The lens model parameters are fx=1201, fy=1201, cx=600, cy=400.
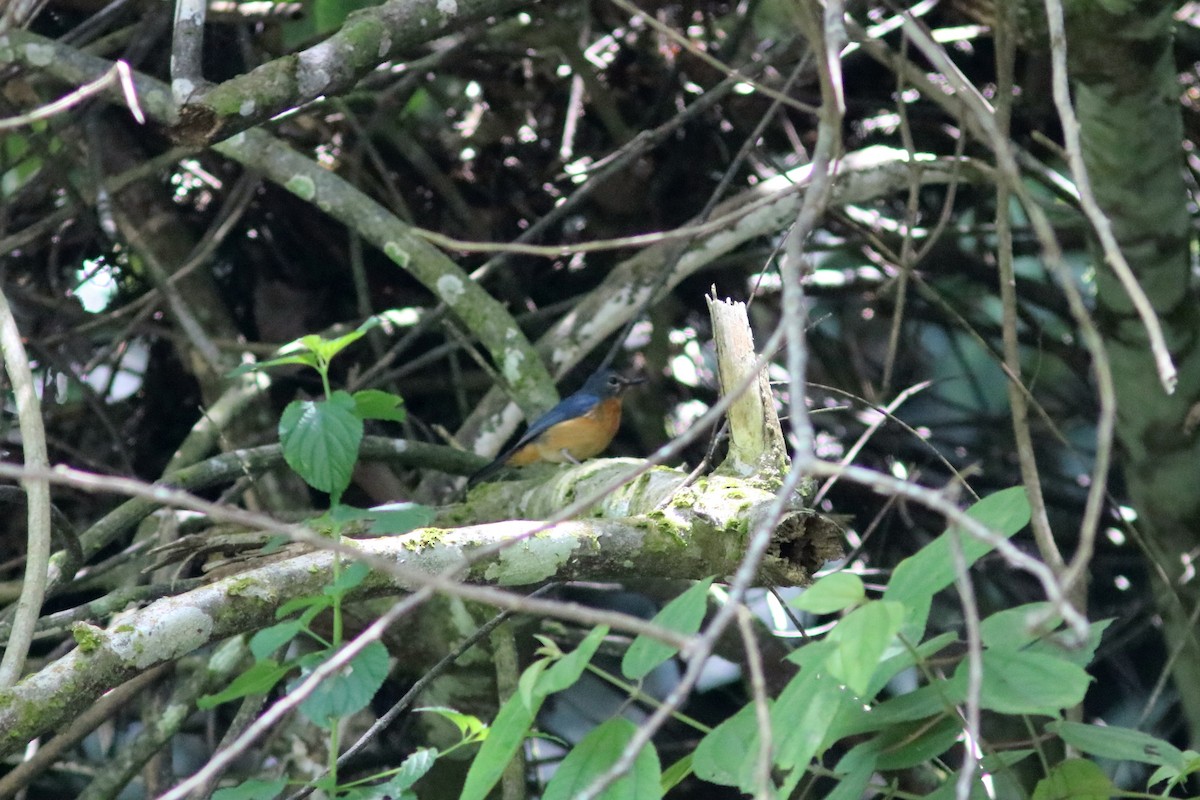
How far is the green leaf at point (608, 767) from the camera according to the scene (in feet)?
5.75

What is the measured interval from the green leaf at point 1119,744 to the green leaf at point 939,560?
13.3 inches

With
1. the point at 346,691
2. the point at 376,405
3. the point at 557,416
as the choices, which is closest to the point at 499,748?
the point at 346,691

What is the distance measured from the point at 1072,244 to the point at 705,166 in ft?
5.54

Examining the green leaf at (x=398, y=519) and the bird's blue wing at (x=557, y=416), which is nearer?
the green leaf at (x=398, y=519)

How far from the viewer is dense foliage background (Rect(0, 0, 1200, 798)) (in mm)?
3824

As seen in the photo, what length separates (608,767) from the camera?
5.93ft

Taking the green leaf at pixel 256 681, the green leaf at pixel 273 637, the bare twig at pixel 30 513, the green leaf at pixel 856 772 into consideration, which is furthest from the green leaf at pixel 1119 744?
the bare twig at pixel 30 513

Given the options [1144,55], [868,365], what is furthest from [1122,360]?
[868,365]

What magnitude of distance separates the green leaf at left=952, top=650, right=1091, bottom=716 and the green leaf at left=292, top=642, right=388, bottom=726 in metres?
0.99


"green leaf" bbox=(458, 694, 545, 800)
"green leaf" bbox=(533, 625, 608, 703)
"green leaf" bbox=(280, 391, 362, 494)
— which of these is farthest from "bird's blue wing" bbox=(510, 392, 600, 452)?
Answer: "green leaf" bbox=(533, 625, 608, 703)

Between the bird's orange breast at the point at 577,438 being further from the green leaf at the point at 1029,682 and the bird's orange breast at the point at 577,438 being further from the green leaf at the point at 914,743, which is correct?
the green leaf at the point at 1029,682

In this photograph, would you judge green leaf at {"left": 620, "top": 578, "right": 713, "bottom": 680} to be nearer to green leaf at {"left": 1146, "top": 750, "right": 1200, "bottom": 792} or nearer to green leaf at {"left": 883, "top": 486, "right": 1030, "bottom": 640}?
green leaf at {"left": 883, "top": 486, "right": 1030, "bottom": 640}

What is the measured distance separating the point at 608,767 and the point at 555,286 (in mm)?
3489

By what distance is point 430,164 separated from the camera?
4879mm
